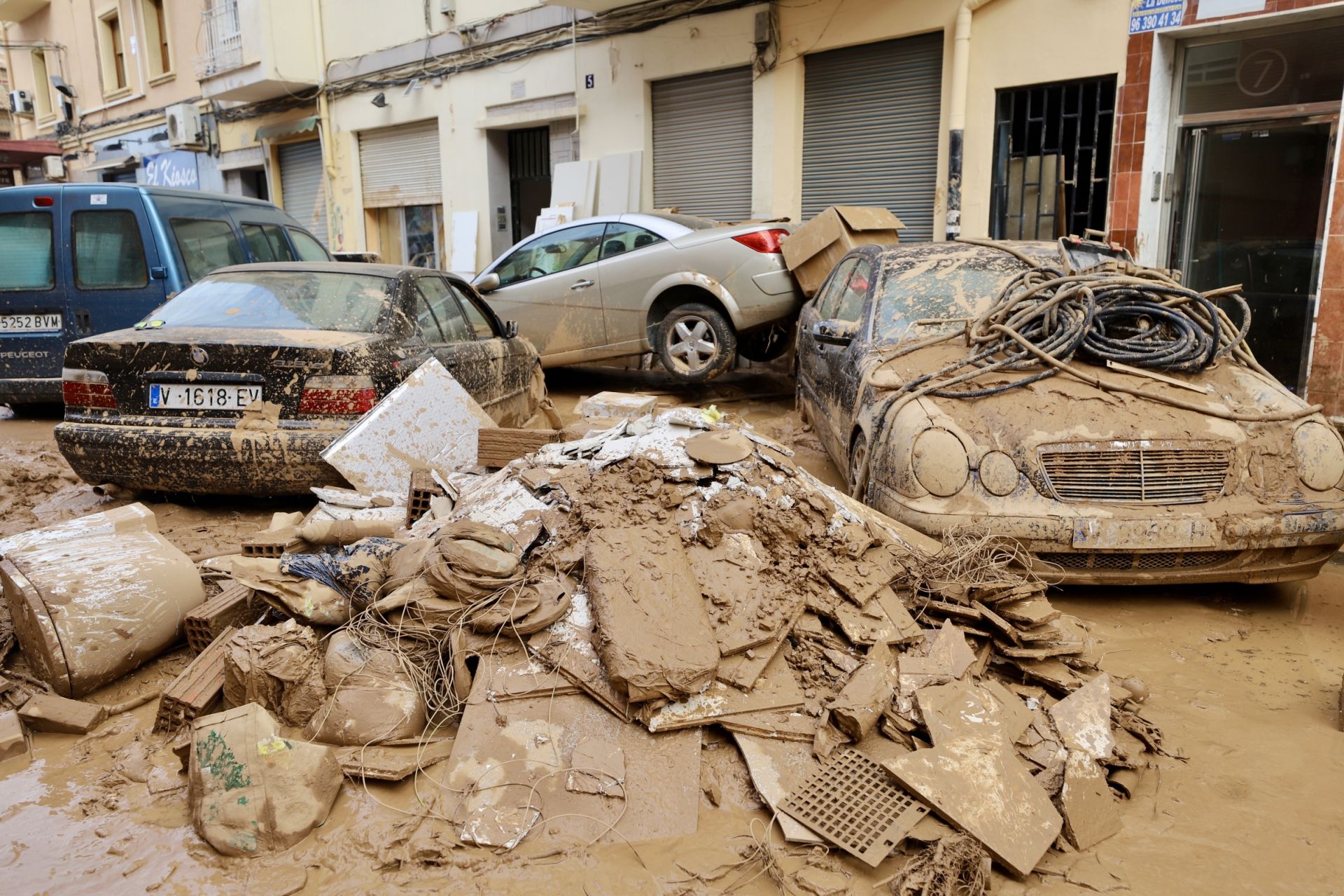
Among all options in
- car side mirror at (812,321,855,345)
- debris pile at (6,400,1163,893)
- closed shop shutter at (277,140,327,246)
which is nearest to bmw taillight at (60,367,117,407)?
debris pile at (6,400,1163,893)

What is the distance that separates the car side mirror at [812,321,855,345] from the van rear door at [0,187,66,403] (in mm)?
6894

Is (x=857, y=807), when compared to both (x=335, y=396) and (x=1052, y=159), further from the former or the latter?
(x=1052, y=159)

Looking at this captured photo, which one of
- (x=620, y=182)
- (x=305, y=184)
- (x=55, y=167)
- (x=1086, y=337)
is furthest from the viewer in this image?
(x=55, y=167)

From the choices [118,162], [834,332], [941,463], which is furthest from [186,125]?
[941,463]

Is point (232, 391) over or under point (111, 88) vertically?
under

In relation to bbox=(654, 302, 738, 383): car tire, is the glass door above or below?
above

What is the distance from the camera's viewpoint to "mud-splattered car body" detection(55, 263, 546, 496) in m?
5.14

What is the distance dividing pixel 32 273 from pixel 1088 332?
8830mm

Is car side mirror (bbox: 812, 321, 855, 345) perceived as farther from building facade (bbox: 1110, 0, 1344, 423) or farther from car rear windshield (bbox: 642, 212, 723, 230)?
building facade (bbox: 1110, 0, 1344, 423)

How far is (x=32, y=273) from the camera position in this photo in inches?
325

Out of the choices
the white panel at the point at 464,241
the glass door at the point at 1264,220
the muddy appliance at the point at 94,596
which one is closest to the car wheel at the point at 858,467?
the muddy appliance at the point at 94,596

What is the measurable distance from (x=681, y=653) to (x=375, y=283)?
3.77m

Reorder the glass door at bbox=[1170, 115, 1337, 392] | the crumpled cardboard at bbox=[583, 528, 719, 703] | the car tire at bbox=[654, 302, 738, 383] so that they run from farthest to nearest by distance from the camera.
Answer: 1. the car tire at bbox=[654, 302, 738, 383]
2. the glass door at bbox=[1170, 115, 1337, 392]
3. the crumpled cardboard at bbox=[583, 528, 719, 703]

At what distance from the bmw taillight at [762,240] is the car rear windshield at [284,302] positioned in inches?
153
